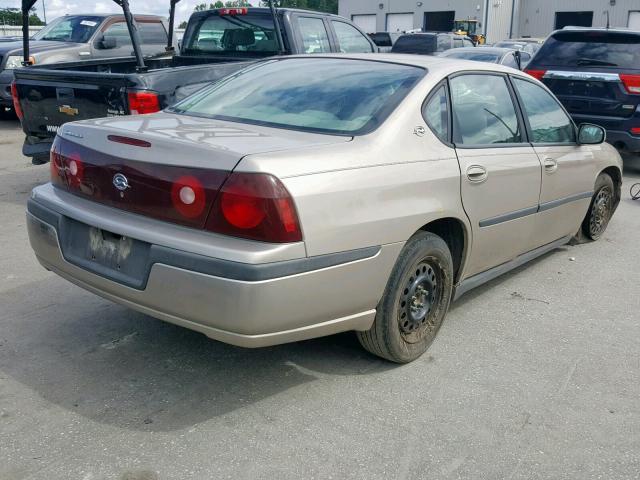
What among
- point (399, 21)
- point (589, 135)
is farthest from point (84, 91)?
point (399, 21)


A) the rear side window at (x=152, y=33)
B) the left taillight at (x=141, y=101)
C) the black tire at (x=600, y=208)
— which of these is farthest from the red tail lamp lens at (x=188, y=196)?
the rear side window at (x=152, y=33)

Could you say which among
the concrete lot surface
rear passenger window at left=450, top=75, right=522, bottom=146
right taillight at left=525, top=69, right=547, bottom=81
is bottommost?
the concrete lot surface

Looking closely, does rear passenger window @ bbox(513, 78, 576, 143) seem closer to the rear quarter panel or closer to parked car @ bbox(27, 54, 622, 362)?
parked car @ bbox(27, 54, 622, 362)

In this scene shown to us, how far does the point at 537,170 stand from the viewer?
4.44 m

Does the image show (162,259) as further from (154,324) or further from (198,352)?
(154,324)

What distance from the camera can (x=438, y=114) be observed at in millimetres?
3725

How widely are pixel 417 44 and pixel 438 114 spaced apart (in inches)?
714

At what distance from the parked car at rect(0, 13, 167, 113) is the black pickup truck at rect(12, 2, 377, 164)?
301 cm

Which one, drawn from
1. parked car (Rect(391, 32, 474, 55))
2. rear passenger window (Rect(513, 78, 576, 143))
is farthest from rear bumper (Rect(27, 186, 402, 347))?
parked car (Rect(391, 32, 474, 55))

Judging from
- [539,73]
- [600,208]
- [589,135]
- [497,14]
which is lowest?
[600,208]

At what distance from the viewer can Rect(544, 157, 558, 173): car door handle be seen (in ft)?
15.0

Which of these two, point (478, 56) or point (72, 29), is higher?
point (72, 29)

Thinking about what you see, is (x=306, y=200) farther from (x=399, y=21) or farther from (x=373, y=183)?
(x=399, y=21)

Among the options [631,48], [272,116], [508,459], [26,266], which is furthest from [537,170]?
[631,48]
